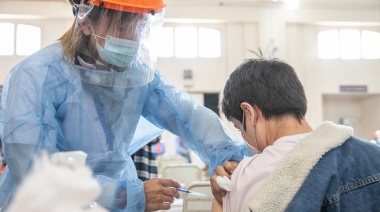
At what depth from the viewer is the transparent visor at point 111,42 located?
113cm

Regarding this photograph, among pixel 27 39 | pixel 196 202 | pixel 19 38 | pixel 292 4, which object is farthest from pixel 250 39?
pixel 196 202

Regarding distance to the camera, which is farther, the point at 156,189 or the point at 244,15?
the point at 244,15

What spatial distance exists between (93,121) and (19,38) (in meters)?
7.22

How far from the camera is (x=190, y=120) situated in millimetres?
1375

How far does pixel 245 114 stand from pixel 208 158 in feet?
1.07

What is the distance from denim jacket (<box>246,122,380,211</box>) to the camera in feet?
2.72

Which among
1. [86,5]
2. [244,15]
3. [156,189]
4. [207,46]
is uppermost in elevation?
[244,15]

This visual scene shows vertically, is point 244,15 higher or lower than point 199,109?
higher

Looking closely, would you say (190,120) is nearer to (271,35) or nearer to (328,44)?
(271,35)

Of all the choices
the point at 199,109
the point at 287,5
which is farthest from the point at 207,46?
the point at 199,109

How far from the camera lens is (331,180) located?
0.85 m

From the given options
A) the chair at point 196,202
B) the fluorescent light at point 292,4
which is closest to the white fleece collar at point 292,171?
the chair at point 196,202

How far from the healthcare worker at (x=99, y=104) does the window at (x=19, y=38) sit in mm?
6831

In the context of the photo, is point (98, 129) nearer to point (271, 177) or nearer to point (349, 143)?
point (271, 177)
